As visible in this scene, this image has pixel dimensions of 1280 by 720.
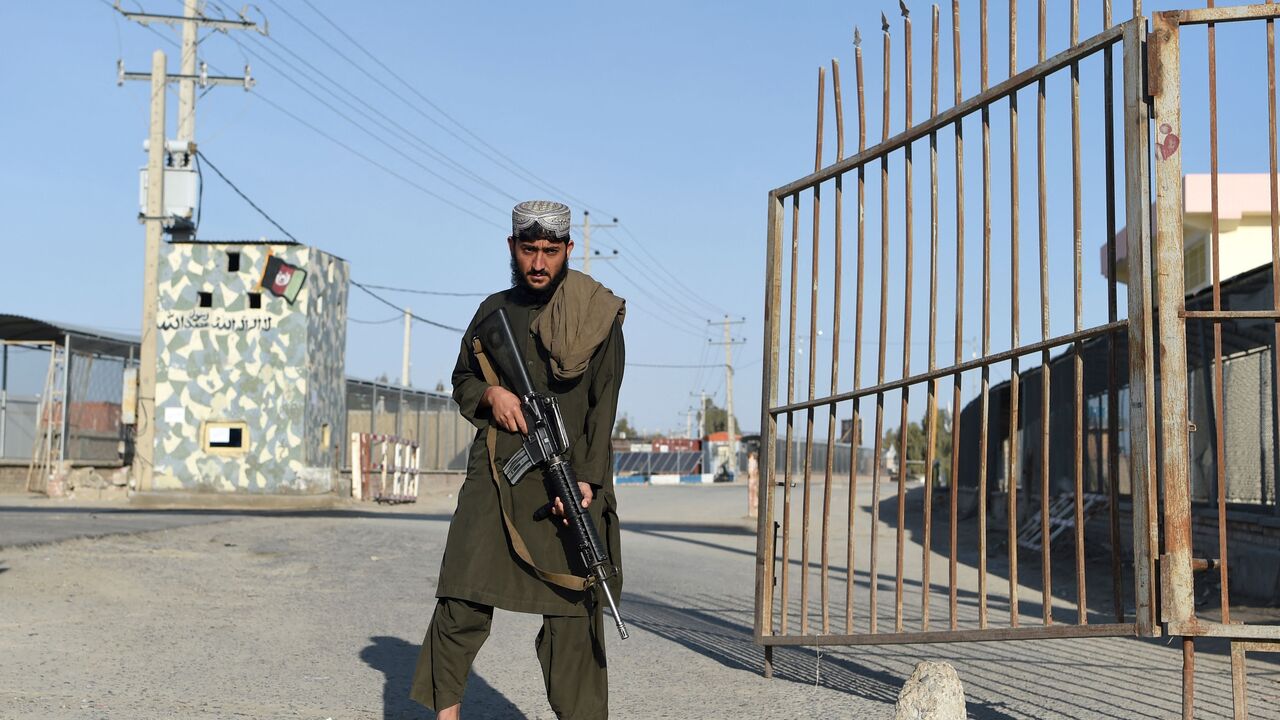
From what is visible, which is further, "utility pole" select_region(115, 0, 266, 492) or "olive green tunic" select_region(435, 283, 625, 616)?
"utility pole" select_region(115, 0, 266, 492)

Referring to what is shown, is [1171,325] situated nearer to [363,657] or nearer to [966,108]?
[966,108]

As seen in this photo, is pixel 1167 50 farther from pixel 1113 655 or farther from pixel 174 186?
pixel 174 186

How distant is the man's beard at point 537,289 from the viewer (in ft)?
13.0

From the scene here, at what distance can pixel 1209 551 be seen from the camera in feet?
38.2

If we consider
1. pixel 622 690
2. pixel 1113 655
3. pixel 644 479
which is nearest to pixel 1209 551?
pixel 1113 655

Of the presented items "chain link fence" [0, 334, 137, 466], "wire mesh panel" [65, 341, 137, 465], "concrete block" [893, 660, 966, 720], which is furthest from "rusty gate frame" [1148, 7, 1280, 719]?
"wire mesh panel" [65, 341, 137, 465]

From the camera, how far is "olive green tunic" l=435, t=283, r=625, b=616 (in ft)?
12.3

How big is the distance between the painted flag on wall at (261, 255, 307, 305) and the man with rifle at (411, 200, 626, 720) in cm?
2418

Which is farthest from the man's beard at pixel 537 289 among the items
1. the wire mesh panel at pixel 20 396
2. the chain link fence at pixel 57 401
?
the wire mesh panel at pixel 20 396

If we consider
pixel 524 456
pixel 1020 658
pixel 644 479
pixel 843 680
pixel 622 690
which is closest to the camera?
pixel 524 456

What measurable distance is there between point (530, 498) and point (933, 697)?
58.4 inches

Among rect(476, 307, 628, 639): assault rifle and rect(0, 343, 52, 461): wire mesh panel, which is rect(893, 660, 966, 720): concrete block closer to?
rect(476, 307, 628, 639): assault rifle

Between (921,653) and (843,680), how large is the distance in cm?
149

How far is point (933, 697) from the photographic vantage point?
4.05 meters
